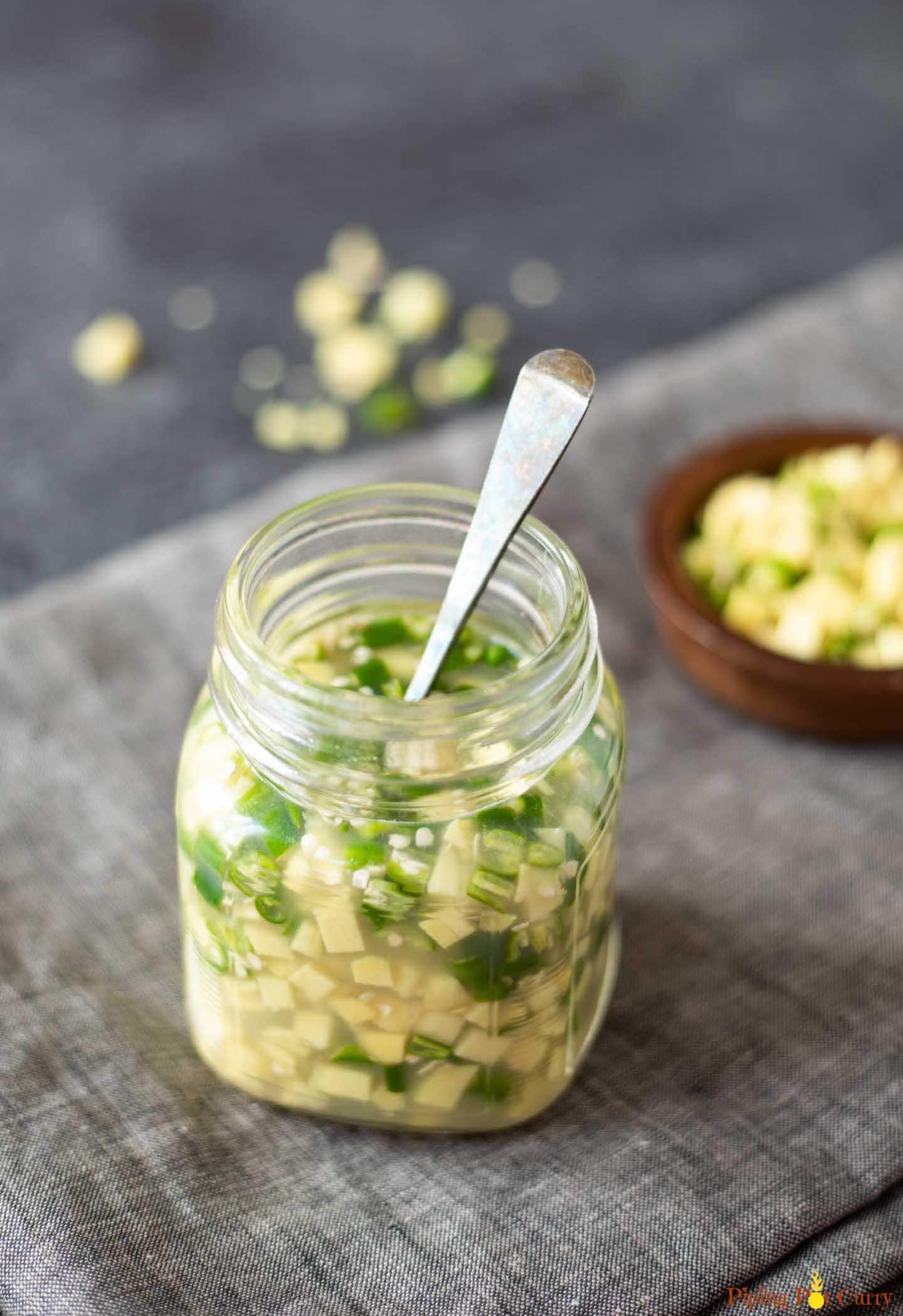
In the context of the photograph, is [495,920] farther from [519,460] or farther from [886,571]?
[886,571]

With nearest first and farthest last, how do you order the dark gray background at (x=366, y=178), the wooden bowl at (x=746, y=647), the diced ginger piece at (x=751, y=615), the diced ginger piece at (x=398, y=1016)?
the diced ginger piece at (x=398, y=1016) → the wooden bowl at (x=746, y=647) → the diced ginger piece at (x=751, y=615) → the dark gray background at (x=366, y=178)

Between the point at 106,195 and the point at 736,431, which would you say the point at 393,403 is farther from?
the point at 106,195

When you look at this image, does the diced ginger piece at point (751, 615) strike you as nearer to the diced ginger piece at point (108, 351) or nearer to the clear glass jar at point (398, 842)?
the clear glass jar at point (398, 842)

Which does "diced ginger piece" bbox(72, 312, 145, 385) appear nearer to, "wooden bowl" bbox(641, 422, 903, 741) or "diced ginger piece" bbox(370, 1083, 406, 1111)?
"wooden bowl" bbox(641, 422, 903, 741)

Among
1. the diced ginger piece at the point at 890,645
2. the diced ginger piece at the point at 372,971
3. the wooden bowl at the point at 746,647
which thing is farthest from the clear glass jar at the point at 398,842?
the diced ginger piece at the point at 890,645

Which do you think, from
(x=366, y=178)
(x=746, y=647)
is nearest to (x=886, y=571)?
(x=746, y=647)

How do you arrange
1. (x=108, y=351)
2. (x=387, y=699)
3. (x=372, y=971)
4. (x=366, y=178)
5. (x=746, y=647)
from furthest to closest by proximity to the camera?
(x=366, y=178), (x=108, y=351), (x=746, y=647), (x=372, y=971), (x=387, y=699)
